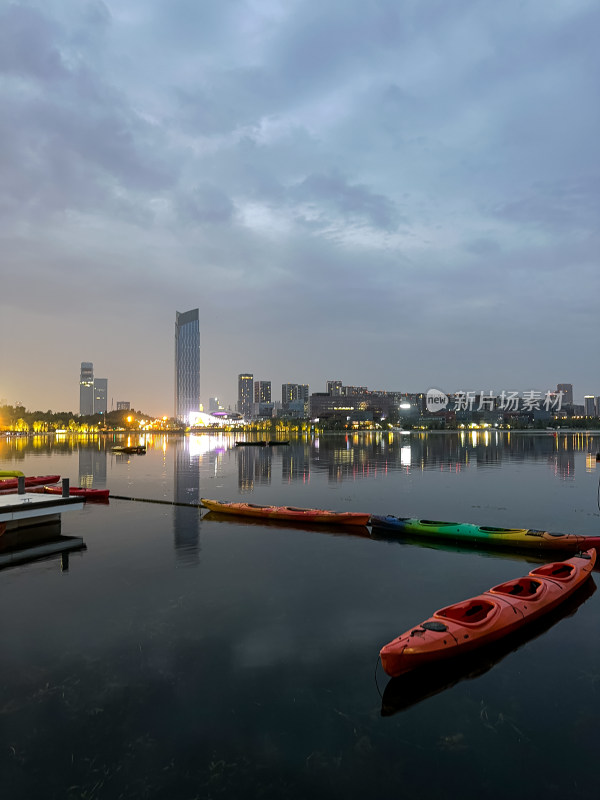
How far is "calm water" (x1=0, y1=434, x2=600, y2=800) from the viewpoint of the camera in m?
10.5

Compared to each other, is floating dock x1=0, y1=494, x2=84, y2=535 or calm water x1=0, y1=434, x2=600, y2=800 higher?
floating dock x1=0, y1=494, x2=84, y2=535

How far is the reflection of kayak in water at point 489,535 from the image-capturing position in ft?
87.2

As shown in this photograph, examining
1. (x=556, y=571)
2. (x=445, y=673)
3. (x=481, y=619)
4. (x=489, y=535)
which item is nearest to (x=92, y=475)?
(x=489, y=535)

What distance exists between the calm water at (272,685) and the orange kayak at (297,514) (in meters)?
5.37

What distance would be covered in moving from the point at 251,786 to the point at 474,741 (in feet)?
18.2

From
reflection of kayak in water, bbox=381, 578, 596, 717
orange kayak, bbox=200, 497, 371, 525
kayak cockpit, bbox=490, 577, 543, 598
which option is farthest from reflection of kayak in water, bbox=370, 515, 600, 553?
reflection of kayak in water, bbox=381, 578, 596, 717

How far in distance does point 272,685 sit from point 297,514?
21.6 meters

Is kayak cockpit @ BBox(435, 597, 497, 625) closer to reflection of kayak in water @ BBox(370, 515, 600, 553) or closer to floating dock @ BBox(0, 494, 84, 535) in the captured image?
reflection of kayak in water @ BBox(370, 515, 600, 553)

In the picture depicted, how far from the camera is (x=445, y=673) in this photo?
14.4 meters

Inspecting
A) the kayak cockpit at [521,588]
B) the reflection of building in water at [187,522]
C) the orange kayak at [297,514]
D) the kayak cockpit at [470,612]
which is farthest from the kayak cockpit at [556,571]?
the reflection of building in water at [187,522]

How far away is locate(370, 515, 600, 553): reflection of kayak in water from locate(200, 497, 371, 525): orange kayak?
73.3 inches

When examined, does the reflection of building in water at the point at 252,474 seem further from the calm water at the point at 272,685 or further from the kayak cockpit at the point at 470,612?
the kayak cockpit at the point at 470,612

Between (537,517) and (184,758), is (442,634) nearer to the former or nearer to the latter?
(184,758)

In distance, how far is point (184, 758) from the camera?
10945mm
